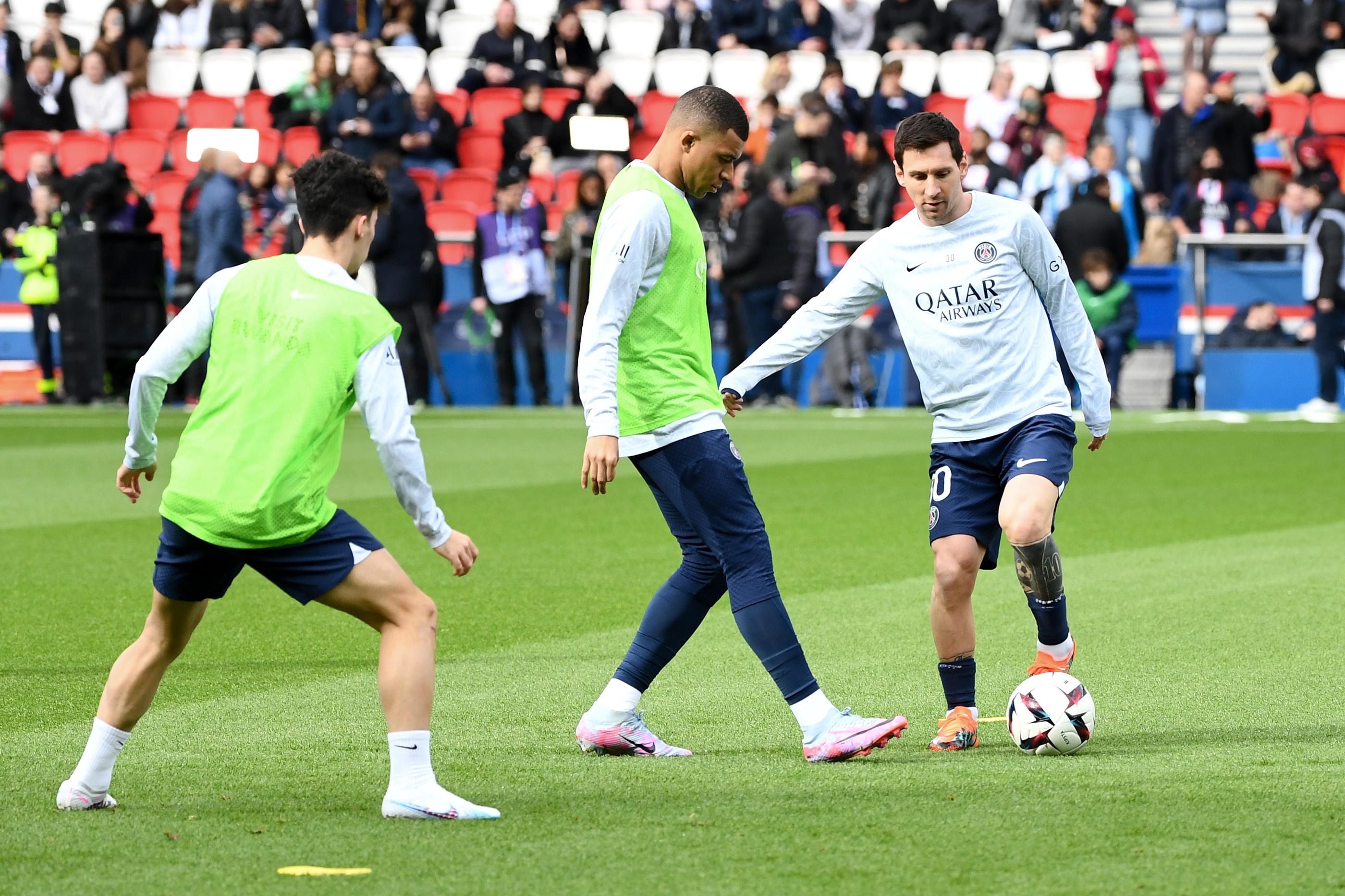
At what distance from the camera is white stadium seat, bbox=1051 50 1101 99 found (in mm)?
24766

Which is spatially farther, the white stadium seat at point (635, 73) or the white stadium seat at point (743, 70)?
the white stadium seat at point (635, 73)

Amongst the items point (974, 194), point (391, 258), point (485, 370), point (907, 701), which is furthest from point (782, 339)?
point (485, 370)

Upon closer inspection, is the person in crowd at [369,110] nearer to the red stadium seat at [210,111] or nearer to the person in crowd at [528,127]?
the person in crowd at [528,127]

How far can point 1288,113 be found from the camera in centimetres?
2427

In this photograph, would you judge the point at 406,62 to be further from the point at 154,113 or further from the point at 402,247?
the point at 402,247

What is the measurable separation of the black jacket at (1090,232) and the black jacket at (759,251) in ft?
9.46

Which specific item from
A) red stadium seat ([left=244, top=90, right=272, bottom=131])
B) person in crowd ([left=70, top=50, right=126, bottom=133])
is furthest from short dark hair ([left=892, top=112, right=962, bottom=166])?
person in crowd ([left=70, top=50, right=126, bottom=133])

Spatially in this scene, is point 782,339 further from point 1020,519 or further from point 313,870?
point 313,870

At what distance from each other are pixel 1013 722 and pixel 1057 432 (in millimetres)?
895

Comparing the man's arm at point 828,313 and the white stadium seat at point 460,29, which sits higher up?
the white stadium seat at point 460,29

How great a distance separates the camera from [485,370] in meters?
22.6

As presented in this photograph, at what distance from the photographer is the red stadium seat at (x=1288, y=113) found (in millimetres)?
24172

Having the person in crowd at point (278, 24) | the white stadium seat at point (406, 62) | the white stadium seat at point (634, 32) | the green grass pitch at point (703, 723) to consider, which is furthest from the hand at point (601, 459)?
the person in crowd at point (278, 24)

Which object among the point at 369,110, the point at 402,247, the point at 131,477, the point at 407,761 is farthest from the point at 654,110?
the point at 407,761
